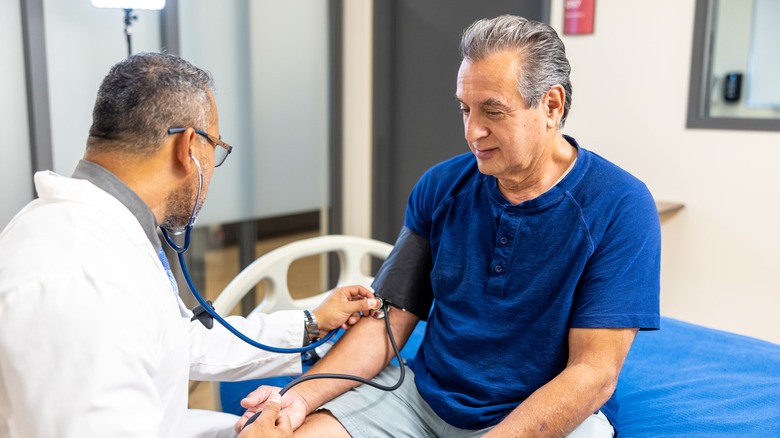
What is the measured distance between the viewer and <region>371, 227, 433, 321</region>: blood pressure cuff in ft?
4.68

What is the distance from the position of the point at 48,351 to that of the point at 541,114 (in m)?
0.93

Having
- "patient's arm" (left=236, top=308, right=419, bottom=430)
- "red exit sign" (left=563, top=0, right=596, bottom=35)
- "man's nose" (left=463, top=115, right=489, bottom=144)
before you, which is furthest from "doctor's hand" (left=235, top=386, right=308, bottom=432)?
"red exit sign" (left=563, top=0, right=596, bottom=35)

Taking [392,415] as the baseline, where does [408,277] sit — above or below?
above

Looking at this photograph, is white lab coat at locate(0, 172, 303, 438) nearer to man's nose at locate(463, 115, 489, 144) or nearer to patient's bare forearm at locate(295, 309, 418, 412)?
patient's bare forearm at locate(295, 309, 418, 412)

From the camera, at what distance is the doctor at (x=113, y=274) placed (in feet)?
2.38

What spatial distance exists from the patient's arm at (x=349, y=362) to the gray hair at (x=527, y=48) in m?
0.58

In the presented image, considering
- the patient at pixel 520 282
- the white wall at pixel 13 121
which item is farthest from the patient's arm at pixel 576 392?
the white wall at pixel 13 121

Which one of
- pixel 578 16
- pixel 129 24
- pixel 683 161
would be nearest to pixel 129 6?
pixel 129 24

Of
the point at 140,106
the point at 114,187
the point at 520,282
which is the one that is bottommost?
the point at 520,282

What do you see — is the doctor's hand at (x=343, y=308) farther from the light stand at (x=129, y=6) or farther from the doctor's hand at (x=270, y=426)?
the light stand at (x=129, y=6)

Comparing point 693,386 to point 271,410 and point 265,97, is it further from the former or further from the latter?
point 265,97

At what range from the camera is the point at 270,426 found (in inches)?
42.9

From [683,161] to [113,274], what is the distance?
2464 mm

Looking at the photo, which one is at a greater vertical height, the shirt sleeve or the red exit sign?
the red exit sign
